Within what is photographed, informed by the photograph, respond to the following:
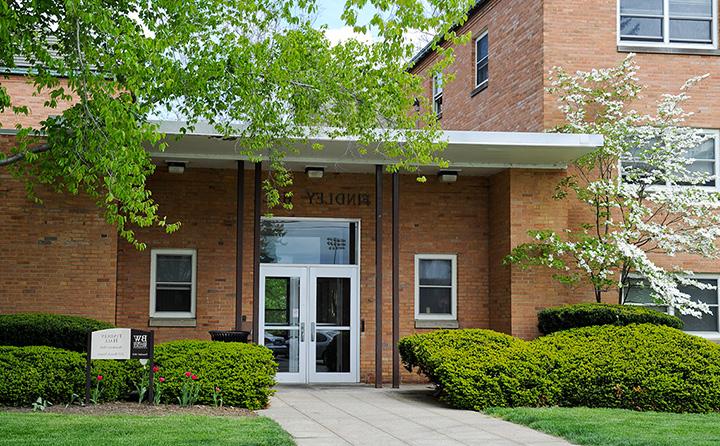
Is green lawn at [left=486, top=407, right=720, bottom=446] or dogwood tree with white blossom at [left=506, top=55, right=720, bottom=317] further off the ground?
dogwood tree with white blossom at [left=506, top=55, right=720, bottom=317]

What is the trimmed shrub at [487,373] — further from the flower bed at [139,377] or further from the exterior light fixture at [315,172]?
the exterior light fixture at [315,172]

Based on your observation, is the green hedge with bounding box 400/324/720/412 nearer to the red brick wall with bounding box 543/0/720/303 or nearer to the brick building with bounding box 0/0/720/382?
the brick building with bounding box 0/0/720/382

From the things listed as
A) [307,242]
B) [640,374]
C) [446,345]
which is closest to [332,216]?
[307,242]

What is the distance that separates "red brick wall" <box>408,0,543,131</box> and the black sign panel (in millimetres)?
9450

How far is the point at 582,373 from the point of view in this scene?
1487 centimetres

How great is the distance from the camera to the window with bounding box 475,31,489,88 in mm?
23148

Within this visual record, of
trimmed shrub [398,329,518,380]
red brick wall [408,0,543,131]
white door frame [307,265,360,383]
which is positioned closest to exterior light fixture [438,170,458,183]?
red brick wall [408,0,543,131]

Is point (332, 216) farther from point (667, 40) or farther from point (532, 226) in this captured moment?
point (667, 40)

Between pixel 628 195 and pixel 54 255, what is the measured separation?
10.4m

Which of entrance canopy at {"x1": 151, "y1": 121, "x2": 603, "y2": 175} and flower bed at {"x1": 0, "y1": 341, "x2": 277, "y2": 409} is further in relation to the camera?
entrance canopy at {"x1": 151, "y1": 121, "x2": 603, "y2": 175}

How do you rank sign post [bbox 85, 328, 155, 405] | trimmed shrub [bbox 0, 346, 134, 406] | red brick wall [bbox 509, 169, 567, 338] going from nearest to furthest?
trimmed shrub [bbox 0, 346, 134, 406]
sign post [bbox 85, 328, 155, 405]
red brick wall [bbox 509, 169, 567, 338]

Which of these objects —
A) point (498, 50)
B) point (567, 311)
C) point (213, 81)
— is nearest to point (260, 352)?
point (213, 81)

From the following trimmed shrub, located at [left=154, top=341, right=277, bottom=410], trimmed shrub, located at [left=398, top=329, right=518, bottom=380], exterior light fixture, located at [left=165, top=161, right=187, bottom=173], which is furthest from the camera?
exterior light fixture, located at [left=165, top=161, right=187, bottom=173]

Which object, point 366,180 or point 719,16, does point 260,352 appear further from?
point 719,16
